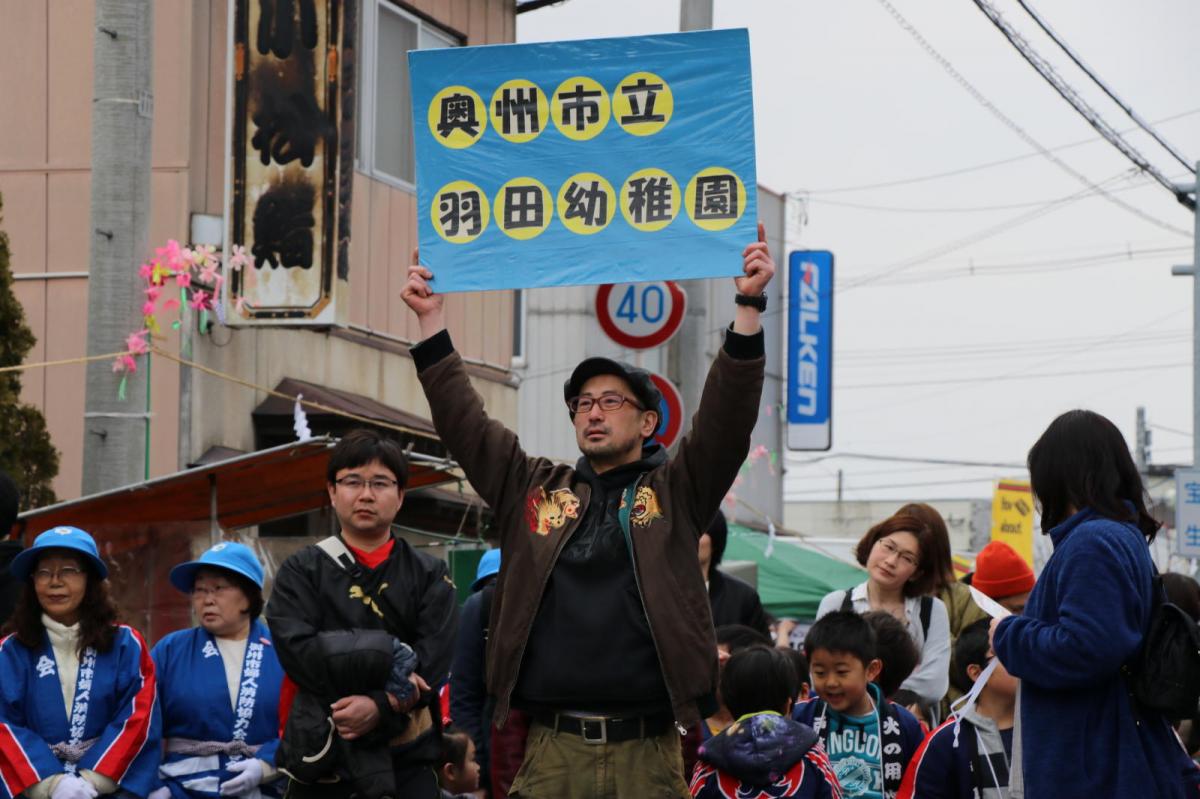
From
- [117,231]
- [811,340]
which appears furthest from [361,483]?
[811,340]

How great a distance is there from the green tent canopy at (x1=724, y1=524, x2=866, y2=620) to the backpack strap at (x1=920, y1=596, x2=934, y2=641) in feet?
29.1

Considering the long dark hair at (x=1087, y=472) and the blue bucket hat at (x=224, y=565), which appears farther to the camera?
the blue bucket hat at (x=224, y=565)

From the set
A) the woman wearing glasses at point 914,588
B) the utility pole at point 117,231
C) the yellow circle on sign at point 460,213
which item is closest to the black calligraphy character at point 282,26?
the utility pole at point 117,231

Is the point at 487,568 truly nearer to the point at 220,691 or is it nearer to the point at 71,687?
the point at 220,691

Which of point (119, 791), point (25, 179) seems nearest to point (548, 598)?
point (119, 791)

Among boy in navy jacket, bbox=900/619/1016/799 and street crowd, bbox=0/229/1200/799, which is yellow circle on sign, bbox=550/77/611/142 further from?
boy in navy jacket, bbox=900/619/1016/799

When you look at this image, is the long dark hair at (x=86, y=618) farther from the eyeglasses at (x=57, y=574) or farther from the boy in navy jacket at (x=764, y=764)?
the boy in navy jacket at (x=764, y=764)

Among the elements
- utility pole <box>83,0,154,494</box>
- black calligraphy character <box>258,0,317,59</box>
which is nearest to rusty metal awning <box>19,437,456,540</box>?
utility pole <box>83,0,154,494</box>

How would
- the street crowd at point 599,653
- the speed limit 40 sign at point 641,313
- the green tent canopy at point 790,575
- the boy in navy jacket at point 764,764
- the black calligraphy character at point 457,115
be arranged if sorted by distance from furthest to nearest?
1. the green tent canopy at point 790,575
2. the speed limit 40 sign at point 641,313
3. the boy in navy jacket at point 764,764
4. the black calligraphy character at point 457,115
5. the street crowd at point 599,653

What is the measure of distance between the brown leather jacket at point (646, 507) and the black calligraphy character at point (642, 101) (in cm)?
102

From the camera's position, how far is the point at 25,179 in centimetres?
1263

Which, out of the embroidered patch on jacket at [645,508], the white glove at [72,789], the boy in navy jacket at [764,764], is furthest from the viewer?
the white glove at [72,789]

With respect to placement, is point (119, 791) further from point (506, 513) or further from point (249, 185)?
point (249, 185)

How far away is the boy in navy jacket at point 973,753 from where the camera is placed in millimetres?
5699
